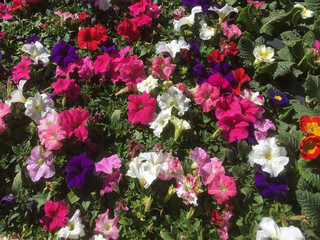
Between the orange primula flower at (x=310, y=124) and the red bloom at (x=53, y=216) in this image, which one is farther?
the orange primula flower at (x=310, y=124)

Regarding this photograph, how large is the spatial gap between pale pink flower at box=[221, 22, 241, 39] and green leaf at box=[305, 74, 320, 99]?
713mm

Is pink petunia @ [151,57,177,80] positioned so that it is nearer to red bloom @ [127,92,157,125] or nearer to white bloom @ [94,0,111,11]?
red bloom @ [127,92,157,125]

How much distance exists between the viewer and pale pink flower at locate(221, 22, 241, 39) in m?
2.79

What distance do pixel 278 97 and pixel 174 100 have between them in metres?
0.79

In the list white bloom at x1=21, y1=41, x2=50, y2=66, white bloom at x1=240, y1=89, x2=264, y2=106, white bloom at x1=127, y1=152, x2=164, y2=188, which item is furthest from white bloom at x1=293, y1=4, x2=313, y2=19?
white bloom at x1=21, y1=41, x2=50, y2=66

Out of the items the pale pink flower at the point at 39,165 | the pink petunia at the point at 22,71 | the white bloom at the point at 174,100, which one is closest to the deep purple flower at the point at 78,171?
the pale pink flower at the point at 39,165

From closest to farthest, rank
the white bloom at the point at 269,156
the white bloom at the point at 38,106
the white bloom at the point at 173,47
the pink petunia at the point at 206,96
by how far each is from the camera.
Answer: the white bloom at the point at 269,156, the white bloom at the point at 38,106, the pink petunia at the point at 206,96, the white bloom at the point at 173,47

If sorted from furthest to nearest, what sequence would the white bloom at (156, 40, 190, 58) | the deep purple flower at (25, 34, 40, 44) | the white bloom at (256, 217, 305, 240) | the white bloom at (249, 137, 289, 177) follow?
the deep purple flower at (25, 34, 40, 44)
the white bloom at (156, 40, 190, 58)
the white bloom at (249, 137, 289, 177)
the white bloom at (256, 217, 305, 240)

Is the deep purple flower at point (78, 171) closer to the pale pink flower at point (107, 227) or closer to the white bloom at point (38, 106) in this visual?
the pale pink flower at point (107, 227)

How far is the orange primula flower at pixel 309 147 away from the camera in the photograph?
208 cm

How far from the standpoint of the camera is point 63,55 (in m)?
2.56

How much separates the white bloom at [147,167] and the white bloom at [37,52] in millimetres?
1176

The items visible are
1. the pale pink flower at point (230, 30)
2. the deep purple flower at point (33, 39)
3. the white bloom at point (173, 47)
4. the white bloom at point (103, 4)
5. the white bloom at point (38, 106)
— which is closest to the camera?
the white bloom at point (38, 106)

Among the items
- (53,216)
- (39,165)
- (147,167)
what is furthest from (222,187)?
(39,165)
